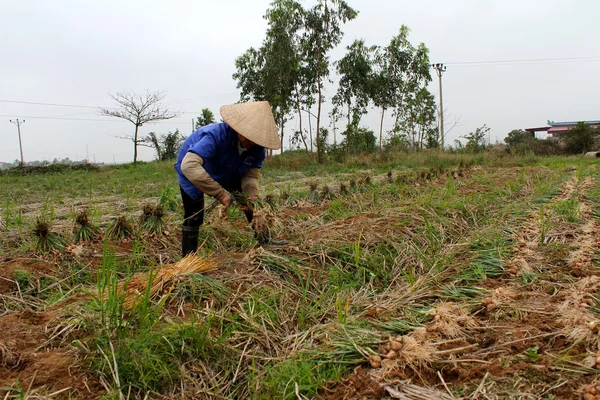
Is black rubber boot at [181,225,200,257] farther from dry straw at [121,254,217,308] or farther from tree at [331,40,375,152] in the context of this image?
tree at [331,40,375,152]

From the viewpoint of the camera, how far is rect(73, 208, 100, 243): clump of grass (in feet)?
10.2

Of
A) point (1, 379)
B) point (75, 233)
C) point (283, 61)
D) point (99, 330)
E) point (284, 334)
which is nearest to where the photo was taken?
point (1, 379)

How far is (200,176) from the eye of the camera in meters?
2.59

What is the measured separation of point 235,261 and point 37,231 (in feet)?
4.83

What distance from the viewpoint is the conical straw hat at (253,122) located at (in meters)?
2.64

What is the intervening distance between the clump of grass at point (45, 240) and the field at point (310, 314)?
12mm

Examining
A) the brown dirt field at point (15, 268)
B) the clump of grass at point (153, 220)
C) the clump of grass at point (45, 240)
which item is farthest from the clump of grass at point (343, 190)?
the brown dirt field at point (15, 268)

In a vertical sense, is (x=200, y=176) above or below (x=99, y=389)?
above

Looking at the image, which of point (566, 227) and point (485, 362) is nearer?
point (485, 362)

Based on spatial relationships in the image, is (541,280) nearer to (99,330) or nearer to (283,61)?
(99,330)

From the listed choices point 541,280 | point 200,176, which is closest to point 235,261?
point 200,176

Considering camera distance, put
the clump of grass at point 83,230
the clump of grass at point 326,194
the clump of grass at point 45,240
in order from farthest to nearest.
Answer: the clump of grass at point 326,194
the clump of grass at point 83,230
the clump of grass at point 45,240

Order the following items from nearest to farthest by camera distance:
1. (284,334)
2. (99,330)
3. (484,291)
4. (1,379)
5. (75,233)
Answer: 1. (1,379)
2. (99,330)
3. (284,334)
4. (484,291)
5. (75,233)

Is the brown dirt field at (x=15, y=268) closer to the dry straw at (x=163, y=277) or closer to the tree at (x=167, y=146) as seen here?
the dry straw at (x=163, y=277)
